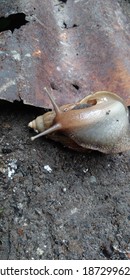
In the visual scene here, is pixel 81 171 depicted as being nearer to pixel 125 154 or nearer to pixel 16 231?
pixel 125 154

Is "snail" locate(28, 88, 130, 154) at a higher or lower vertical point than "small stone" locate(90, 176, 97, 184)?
higher

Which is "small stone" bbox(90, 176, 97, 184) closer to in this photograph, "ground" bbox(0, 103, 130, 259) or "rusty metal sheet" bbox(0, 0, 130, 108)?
"ground" bbox(0, 103, 130, 259)

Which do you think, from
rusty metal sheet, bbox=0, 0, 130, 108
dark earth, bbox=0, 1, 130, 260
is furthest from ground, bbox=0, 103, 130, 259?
rusty metal sheet, bbox=0, 0, 130, 108

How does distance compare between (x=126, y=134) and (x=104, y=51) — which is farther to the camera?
(x=104, y=51)

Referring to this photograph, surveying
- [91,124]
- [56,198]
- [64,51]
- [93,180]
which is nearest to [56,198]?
[56,198]

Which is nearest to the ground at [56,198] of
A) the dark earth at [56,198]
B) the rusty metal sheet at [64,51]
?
the dark earth at [56,198]
